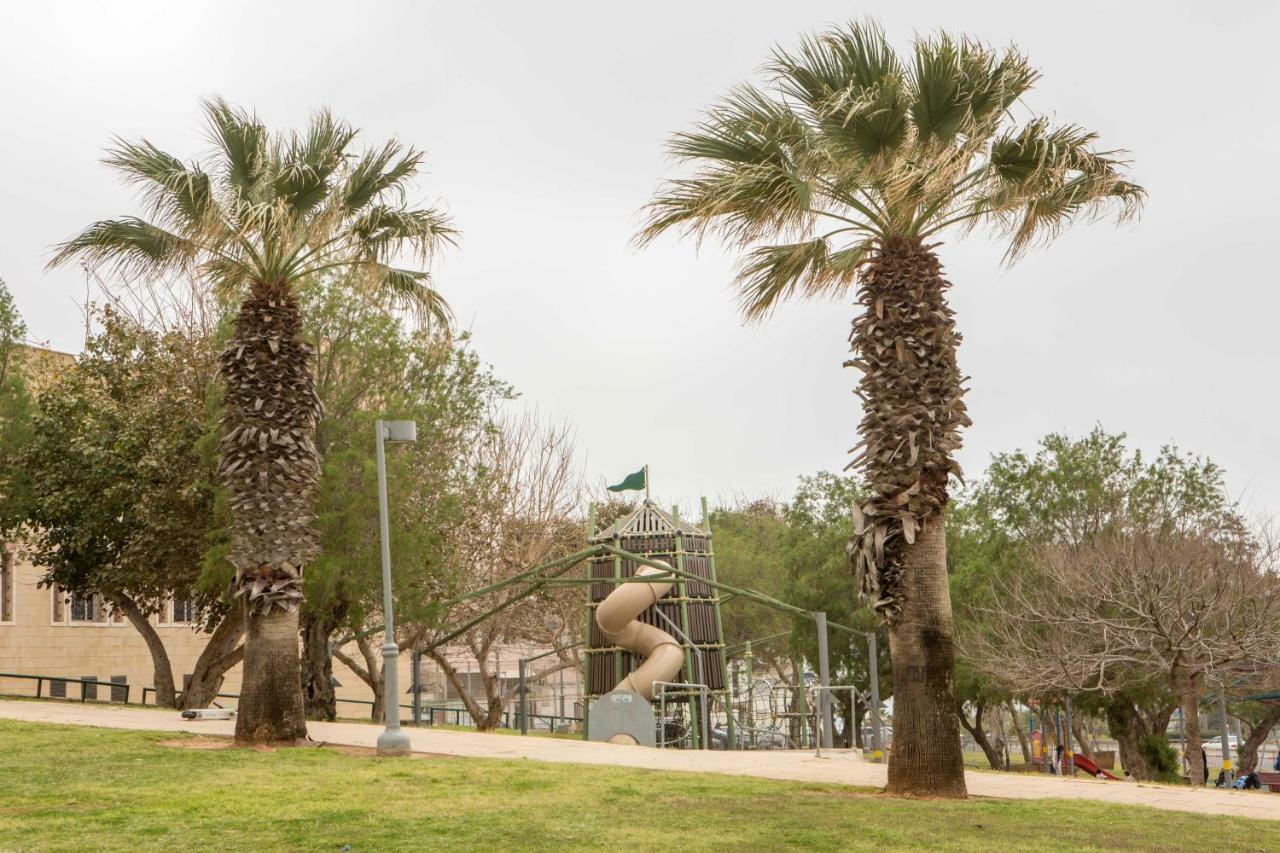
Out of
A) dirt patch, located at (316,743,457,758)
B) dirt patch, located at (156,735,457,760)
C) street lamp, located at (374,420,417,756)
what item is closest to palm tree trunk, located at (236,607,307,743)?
dirt patch, located at (156,735,457,760)

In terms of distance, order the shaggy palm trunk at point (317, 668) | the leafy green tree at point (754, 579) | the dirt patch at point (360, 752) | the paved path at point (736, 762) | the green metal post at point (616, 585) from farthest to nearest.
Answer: the leafy green tree at point (754, 579)
the green metal post at point (616, 585)
the shaggy palm trunk at point (317, 668)
the dirt patch at point (360, 752)
the paved path at point (736, 762)

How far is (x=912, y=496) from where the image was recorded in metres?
12.5

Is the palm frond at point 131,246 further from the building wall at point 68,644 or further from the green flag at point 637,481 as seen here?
the building wall at point 68,644

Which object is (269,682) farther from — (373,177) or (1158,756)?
(1158,756)

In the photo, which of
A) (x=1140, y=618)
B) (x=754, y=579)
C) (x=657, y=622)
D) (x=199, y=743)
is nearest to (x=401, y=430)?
(x=199, y=743)

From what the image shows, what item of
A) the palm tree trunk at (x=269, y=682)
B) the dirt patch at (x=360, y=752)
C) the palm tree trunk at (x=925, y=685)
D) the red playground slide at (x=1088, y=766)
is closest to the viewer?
the palm tree trunk at (x=925, y=685)

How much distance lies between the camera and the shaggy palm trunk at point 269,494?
50.6ft

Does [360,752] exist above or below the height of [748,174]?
below

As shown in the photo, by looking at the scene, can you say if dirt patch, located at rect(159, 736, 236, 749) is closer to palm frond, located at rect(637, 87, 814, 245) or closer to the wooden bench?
palm frond, located at rect(637, 87, 814, 245)

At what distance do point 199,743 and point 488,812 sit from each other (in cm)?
679

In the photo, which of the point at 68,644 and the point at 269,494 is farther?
the point at 68,644

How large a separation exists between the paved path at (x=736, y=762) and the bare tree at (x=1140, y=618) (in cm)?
1134

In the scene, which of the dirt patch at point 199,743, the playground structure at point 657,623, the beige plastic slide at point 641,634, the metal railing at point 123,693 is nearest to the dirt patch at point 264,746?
the dirt patch at point 199,743

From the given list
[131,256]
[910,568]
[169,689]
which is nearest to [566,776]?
[910,568]
